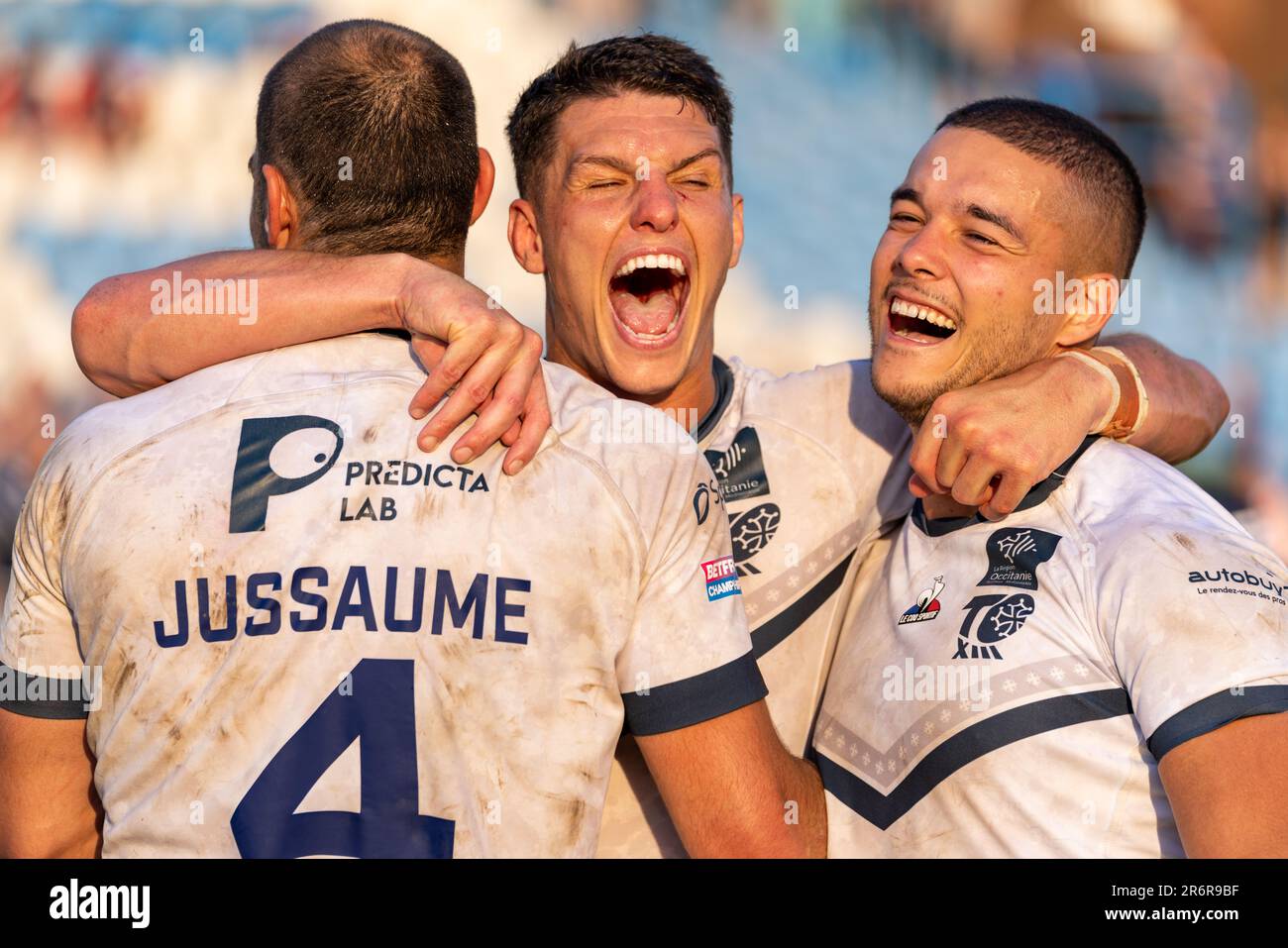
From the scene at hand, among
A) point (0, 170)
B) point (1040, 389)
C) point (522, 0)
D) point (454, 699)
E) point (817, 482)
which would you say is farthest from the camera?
point (522, 0)

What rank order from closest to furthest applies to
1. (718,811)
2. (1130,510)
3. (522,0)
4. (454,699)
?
1. (454,699)
2. (718,811)
3. (1130,510)
4. (522,0)

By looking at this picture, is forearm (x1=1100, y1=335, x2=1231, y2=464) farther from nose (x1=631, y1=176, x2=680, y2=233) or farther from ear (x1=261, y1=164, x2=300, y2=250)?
ear (x1=261, y1=164, x2=300, y2=250)

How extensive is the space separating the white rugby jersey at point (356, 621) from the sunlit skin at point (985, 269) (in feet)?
3.53

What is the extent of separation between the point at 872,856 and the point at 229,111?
361 inches

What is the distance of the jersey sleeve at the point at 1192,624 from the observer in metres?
2.50

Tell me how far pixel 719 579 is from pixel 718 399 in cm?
121

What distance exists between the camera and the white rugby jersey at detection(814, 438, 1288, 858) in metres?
2.57

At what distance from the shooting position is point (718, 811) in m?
2.54

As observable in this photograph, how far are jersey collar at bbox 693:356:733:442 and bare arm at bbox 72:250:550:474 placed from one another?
1.13m

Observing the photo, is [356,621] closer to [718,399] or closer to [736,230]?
[718,399]

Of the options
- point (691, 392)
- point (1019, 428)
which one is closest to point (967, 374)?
point (1019, 428)

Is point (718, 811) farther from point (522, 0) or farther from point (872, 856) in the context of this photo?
point (522, 0)

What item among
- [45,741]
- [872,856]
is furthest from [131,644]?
[872,856]
